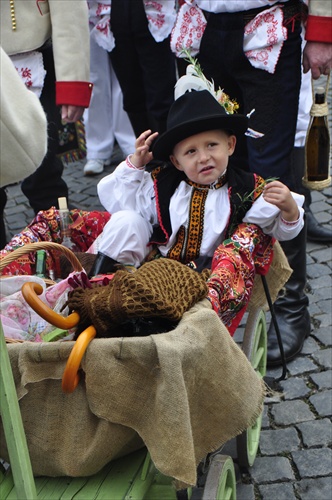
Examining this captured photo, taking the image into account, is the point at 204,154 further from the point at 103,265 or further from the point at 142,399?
the point at 142,399

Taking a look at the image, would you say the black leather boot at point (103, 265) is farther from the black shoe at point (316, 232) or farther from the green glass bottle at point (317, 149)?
the black shoe at point (316, 232)

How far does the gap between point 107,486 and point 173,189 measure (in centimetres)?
122

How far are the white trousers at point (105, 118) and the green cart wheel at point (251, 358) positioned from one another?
123 inches

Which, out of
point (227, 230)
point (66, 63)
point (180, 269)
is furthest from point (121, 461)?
point (66, 63)

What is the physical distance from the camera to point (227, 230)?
2725 millimetres

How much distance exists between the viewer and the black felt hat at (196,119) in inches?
102

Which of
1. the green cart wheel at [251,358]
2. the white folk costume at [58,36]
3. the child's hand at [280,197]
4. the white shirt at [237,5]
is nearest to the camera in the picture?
the child's hand at [280,197]

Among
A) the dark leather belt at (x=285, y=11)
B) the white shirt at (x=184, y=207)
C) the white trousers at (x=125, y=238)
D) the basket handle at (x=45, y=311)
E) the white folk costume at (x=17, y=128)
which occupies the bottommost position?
the white trousers at (x=125, y=238)

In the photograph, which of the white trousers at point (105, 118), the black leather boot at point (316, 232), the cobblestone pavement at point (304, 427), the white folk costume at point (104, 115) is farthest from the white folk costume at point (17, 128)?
the white trousers at point (105, 118)

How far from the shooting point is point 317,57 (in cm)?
313

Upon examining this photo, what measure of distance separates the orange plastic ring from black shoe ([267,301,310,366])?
1.75 meters

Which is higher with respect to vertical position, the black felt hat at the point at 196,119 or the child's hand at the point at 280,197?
the black felt hat at the point at 196,119

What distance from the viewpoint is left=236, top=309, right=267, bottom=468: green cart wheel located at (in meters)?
2.70

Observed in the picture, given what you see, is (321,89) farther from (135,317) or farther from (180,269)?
(135,317)
